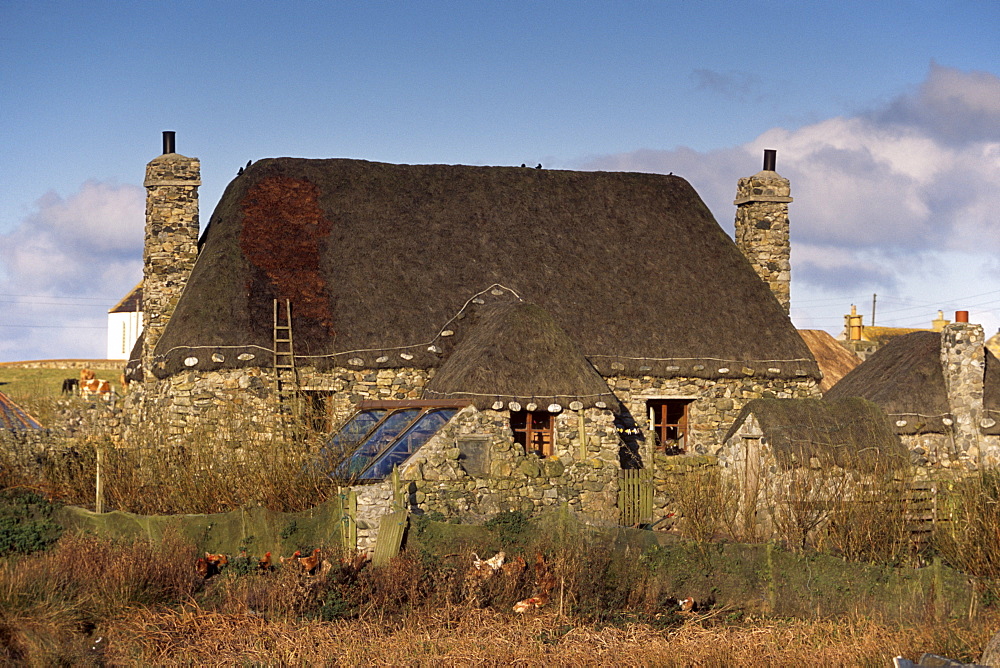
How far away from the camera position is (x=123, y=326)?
59562 millimetres

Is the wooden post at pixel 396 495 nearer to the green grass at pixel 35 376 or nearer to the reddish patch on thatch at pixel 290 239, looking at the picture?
the reddish patch on thatch at pixel 290 239

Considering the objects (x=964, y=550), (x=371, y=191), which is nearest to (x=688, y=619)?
(x=964, y=550)

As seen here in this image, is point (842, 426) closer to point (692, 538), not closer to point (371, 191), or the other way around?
point (692, 538)

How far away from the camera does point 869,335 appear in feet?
156

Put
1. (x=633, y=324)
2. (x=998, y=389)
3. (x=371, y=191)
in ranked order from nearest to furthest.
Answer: (x=998, y=389)
(x=633, y=324)
(x=371, y=191)

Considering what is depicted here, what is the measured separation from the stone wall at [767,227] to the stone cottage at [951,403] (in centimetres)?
514

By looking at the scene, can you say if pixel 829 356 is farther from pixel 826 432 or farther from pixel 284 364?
pixel 284 364

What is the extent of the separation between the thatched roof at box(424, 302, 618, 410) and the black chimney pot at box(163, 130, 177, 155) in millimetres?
7498

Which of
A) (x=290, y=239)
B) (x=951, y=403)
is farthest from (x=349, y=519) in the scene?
(x=951, y=403)

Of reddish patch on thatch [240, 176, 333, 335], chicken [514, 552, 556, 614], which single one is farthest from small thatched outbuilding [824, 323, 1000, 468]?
reddish patch on thatch [240, 176, 333, 335]

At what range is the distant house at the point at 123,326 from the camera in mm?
58697

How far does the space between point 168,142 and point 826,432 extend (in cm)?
1390

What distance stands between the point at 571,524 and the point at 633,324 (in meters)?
9.24

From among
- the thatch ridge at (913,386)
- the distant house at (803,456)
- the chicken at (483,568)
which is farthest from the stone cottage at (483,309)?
the chicken at (483,568)
